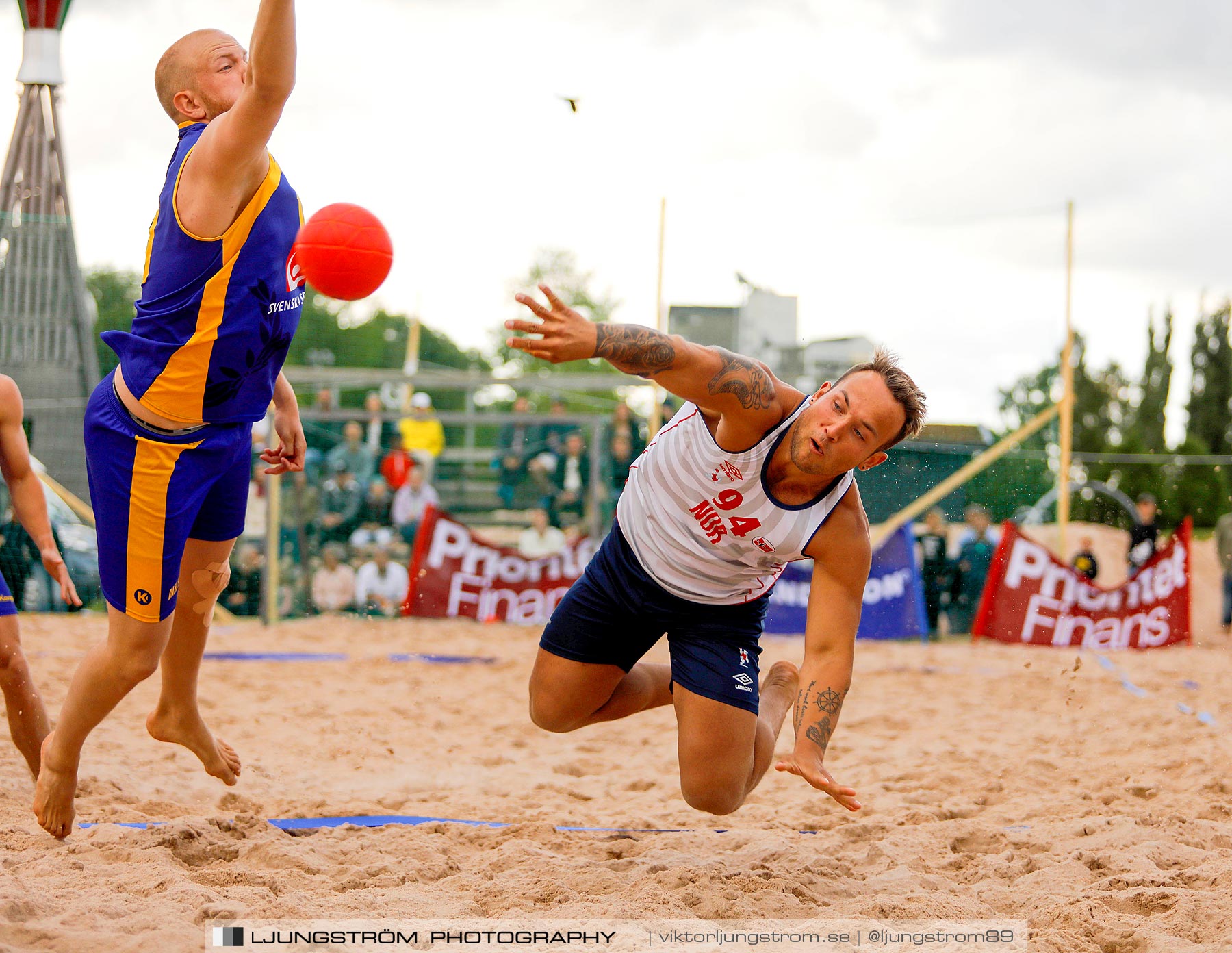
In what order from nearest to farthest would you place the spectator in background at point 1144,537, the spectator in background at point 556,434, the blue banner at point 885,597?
the blue banner at point 885,597
the spectator in background at point 556,434
the spectator in background at point 1144,537

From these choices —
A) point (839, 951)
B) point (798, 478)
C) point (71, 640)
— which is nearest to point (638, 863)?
point (839, 951)

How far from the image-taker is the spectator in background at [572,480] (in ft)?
31.2

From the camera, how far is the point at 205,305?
2.85 m

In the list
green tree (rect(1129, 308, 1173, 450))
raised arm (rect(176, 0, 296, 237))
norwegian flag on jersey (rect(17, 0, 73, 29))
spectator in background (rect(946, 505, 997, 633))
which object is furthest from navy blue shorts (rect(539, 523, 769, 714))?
green tree (rect(1129, 308, 1173, 450))

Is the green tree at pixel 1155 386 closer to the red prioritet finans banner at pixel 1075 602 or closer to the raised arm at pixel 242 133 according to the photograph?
the red prioritet finans banner at pixel 1075 602

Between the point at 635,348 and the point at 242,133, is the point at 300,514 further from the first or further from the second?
the point at 635,348

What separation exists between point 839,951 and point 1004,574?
6.72m

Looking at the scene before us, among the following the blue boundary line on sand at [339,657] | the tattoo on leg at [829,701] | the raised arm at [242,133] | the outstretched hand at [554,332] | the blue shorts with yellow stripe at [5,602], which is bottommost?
the blue boundary line on sand at [339,657]

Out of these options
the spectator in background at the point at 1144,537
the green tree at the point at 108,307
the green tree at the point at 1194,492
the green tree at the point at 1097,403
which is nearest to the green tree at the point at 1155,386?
the green tree at the point at 1097,403

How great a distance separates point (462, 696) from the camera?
21.2ft

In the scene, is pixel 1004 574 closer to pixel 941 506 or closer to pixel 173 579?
pixel 941 506

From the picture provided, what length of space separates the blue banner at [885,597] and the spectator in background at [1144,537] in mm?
2526

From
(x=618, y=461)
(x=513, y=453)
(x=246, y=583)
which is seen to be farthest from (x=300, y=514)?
(x=618, y=461)

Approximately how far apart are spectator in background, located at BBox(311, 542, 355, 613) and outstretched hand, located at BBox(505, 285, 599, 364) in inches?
276
